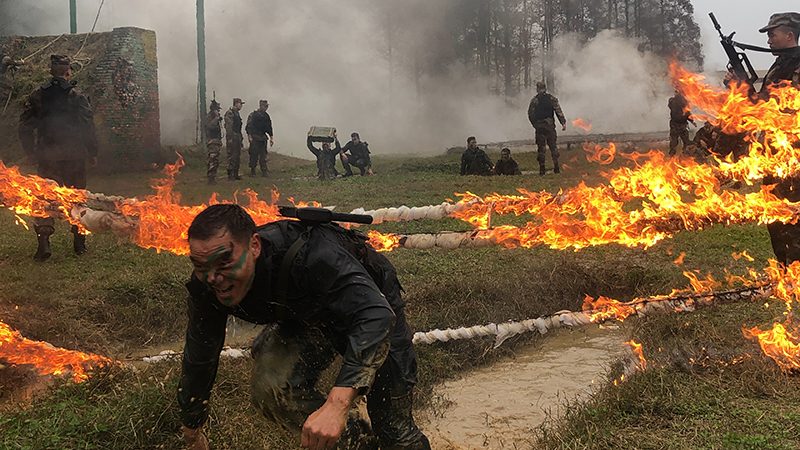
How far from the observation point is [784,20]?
5508mm

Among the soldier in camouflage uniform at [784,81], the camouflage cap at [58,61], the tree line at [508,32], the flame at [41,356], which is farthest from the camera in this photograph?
the tree line at [508,32]

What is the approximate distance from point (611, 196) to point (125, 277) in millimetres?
5268

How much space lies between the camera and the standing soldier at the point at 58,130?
747 centimetres

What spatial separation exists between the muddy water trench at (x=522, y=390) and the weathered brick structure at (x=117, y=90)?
1504cm

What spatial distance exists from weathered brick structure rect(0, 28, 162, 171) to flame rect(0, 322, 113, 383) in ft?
44.8

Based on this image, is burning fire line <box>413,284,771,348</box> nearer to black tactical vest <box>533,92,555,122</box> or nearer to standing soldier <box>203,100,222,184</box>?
black tactical vest <box>533,92,555,122</box>

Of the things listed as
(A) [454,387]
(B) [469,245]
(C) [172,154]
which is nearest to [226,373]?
(A) [454,387]

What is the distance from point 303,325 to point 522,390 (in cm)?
242

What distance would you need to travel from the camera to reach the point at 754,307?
5355 millimetres

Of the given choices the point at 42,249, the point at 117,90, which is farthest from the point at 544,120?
the point at 117,90

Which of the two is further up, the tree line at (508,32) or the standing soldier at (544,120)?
the tree line at (508,32)

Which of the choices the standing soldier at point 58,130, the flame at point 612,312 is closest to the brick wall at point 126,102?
the standing soldier at point 58,130

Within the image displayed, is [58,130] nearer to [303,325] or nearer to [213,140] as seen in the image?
[303,325]

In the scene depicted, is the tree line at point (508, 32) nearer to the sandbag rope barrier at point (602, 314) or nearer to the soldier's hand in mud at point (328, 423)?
the sandbag rope barrier at point (602, 314)
